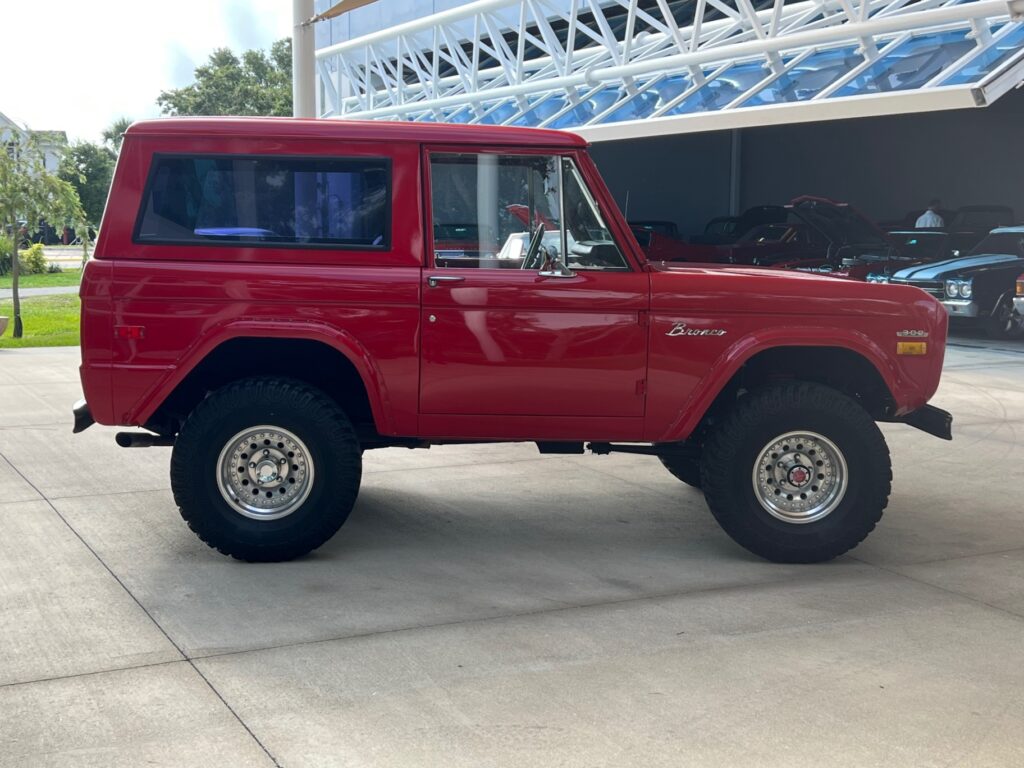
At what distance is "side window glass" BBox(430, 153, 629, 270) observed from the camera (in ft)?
19.6

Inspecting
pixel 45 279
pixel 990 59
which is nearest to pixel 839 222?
pixel 990 59

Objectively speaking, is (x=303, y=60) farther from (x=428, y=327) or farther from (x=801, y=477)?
(x=801, y=477)

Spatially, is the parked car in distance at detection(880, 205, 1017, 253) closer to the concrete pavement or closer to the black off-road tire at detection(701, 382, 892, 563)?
the concrete pavement

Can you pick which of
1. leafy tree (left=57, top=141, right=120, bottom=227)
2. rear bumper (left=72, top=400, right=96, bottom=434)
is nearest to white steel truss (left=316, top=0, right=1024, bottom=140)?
rear bumper (left=72, top=400, right=96, bottom=434)

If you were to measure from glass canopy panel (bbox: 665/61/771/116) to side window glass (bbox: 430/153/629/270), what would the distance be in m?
15.3

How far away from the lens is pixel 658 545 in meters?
6.42

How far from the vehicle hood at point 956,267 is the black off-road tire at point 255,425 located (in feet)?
43.9

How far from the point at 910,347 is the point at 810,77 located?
14.7 meters

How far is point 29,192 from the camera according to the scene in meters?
20.6

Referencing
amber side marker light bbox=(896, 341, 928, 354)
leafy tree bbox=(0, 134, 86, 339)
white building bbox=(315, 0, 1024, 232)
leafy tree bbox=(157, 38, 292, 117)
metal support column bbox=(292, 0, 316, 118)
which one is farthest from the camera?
leafy tree bbox=(157, 38, 292, 117)

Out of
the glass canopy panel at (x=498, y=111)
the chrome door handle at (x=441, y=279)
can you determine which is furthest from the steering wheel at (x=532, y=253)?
the glass canopy panel at (x=498, y=111)

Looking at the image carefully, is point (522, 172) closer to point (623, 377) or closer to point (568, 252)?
point (568, 252)

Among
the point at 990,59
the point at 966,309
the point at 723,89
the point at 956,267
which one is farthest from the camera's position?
the point at 723,89

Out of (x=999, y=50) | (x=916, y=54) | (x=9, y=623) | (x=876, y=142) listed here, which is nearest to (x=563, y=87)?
(x=876, y=142)
